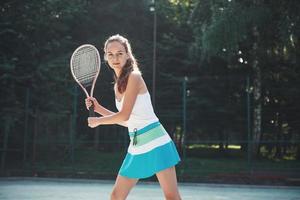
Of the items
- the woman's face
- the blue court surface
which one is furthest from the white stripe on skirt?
the blue court surface

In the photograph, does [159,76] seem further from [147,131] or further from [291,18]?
[147,131]

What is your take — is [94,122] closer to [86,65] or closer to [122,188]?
[122,188]

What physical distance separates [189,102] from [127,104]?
16.8m

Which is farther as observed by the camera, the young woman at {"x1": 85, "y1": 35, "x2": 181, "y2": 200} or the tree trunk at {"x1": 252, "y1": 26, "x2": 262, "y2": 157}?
the tree trunk at {"x1": 252, "y1": 26, "x2": 262, "y2": 157}

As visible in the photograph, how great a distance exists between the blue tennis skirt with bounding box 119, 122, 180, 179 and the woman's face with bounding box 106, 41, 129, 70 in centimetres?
55

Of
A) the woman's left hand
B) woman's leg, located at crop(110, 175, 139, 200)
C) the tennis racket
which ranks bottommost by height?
woman's leg, located at crop(110, 175, 139, 200)

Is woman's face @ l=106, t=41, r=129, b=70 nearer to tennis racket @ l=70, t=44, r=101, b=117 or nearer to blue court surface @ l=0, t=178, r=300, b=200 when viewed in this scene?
tennis racket @ l=70, t=44, r=101, b=117

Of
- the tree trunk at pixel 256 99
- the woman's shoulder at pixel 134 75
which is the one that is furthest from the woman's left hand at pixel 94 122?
the tree trunk at pixel 256 99

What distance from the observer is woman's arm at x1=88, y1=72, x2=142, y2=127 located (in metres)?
4.20

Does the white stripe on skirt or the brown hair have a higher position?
the brown hair

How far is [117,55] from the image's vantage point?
14.3ft

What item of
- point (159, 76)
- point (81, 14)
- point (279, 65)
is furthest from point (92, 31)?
point (279, 65)

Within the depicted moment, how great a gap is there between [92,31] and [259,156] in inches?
404

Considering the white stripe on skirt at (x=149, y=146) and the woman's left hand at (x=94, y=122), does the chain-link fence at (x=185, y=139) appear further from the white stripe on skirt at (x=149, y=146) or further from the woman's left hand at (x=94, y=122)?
the woman's left hand at (x=94, y=122)
